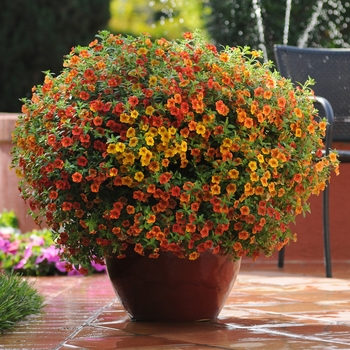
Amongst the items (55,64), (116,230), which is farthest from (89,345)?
(55,64)

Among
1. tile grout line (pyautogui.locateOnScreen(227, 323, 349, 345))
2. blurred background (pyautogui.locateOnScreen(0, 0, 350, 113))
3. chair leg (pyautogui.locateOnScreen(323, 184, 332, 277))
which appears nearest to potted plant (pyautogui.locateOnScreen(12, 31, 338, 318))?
tile grout line (pyautogui.locateOnScreen(227, 323, 349, 345))

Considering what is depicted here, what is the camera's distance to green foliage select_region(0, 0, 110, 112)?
10.4 meters

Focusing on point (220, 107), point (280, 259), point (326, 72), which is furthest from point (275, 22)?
point (220, 107)

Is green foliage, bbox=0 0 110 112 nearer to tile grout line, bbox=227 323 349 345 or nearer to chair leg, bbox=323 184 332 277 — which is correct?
chair leg, bbox=323 184 332 277

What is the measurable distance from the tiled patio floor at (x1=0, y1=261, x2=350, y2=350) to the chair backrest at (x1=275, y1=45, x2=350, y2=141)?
3.80ft

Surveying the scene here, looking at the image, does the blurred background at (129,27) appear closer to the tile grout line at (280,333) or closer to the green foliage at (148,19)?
the green foliage at (148,19)

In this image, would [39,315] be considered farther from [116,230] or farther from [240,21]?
[240,21]

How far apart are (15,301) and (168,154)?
746 millimetres

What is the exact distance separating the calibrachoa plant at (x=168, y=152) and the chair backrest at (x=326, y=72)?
1956 mm

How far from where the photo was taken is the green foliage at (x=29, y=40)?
10.4 m

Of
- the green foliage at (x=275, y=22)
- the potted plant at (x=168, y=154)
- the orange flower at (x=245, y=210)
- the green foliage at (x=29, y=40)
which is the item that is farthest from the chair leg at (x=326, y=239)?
the green foliage at (x=29, y=40)

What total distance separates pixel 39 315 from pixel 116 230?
62cm

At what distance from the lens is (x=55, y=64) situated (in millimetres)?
10789

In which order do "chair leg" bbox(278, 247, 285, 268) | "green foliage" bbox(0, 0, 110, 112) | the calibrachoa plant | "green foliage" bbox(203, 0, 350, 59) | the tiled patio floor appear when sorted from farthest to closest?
"green foliage" bbox(0, 0, 110, 112)
"green foliage" bbox(203, 0, 350, 59)
"chair leg" bbox(278, 247, 285, 268)
the calibrachoa plant
the tiled patio floor
